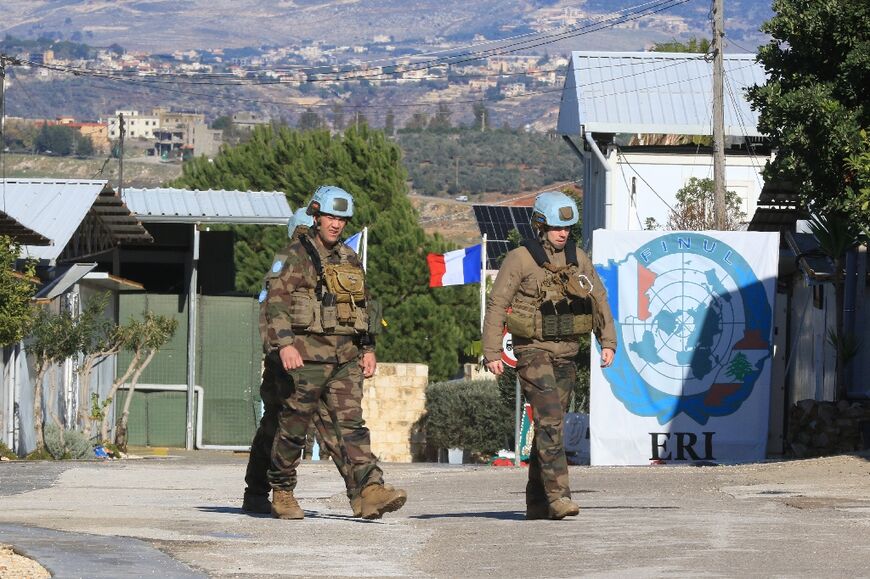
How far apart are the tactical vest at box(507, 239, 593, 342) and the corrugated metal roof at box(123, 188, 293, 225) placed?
22.8 metres

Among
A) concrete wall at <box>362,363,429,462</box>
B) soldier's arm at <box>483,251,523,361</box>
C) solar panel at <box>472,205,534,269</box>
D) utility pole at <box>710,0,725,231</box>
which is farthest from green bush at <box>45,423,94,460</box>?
solar panel at <box>472,205,534,269</box>

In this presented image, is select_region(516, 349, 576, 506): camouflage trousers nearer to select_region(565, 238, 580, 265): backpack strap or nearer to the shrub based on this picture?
select_region(565, 238, 580, 265): backpack strap

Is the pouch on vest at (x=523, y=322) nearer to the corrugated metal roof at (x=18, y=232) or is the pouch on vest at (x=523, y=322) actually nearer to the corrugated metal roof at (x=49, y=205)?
the corrugated metal roof at (x=18, y=232)

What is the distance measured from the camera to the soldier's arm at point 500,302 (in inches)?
449

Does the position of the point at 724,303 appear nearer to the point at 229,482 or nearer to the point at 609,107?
the point at 229,482

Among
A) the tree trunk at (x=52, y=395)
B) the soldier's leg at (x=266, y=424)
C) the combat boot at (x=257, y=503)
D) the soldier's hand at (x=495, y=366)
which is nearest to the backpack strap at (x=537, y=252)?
the soldier's hand at (x=495, y=366)

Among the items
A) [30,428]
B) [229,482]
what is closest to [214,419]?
[30,428]

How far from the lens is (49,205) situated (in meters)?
30.3

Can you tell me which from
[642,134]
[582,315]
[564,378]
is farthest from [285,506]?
[642,134]

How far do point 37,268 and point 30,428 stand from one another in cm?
254

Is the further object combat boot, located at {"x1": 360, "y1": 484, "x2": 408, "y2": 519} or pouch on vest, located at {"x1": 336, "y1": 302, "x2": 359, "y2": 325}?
pouch on vest, located at {"x1": 336, "y1": 302, "x2": 359, "y2": 325}

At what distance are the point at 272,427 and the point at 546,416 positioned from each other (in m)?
1.80

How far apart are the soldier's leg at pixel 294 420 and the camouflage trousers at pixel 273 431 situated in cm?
8

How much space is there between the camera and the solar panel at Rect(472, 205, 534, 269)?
237 ft
